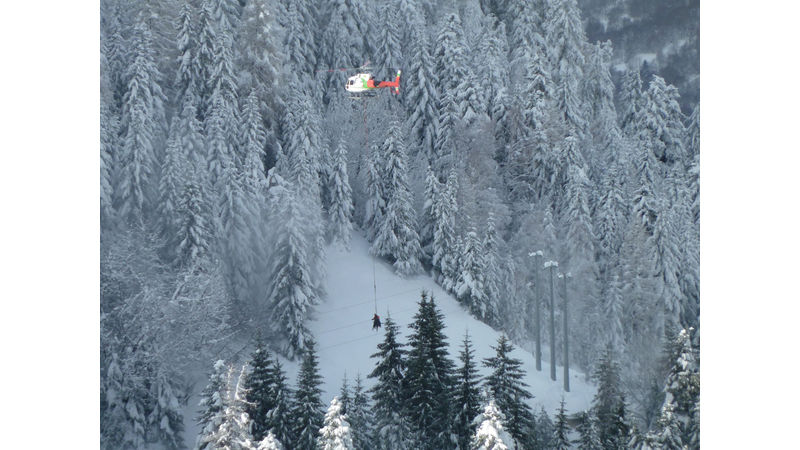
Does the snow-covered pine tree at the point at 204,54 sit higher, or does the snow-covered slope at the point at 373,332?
the snow-covered pine tree at the point at 204,54

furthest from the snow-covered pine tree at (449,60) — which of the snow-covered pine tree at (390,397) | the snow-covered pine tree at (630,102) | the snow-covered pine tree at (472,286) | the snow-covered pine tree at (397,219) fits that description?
the snow-covered pine tree at (390,397)

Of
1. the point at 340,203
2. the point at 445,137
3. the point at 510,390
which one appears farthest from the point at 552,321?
the point at 445,137

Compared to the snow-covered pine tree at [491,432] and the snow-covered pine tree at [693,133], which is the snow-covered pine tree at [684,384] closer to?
the snow-covered pine tree at [491,432]

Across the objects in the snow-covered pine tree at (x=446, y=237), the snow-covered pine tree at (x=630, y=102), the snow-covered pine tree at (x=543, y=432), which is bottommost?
the snow-covered pine tree at (x=543, y=432)

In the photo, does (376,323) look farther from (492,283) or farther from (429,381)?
(492,283)
